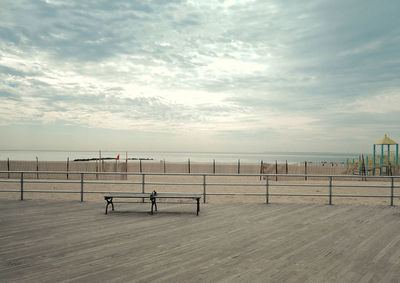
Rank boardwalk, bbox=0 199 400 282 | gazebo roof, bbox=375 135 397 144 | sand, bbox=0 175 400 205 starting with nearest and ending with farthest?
boardwalk, bbox=0 199 400 282 < sand, bbox=0 175 400 205 < gazebo roof, bbox=375 135 397 144

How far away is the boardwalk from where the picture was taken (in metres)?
4.16

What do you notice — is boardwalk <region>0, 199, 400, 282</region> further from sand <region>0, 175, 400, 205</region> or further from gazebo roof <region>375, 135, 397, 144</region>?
gazebo roof <region>375, 135, 397, 144</region>

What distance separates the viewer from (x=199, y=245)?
5.41 meters

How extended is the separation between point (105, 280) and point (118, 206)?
17.8 ft

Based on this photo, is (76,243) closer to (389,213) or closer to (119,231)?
(119,231)

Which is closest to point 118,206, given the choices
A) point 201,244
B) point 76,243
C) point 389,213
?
point 76,243

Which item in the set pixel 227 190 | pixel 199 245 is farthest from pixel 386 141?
pixel 199 245

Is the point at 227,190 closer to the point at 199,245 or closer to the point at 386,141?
the point at 199,245

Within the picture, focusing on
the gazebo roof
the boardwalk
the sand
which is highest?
the gazebo roof

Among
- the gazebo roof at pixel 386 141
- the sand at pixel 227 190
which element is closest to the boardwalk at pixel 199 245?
the sand at pixel 227 190

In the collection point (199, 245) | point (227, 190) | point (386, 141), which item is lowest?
point (227, 190)

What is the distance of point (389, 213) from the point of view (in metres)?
8.41

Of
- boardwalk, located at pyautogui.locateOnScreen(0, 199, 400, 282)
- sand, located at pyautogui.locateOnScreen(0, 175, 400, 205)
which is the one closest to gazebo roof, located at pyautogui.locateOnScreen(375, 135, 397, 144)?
sand, located at pyautogui.locateOnScreen(0, 175, 400, 205)

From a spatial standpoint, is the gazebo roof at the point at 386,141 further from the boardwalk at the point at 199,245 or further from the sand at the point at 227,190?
the boardwalk at the point at 199,245
